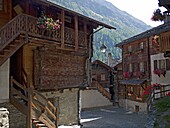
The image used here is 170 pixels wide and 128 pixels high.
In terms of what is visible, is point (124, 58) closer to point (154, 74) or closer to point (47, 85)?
point (154, 74)

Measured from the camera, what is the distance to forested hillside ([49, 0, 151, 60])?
9794cm

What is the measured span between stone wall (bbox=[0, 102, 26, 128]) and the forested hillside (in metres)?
67.8

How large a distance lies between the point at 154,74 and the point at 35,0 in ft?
53.6

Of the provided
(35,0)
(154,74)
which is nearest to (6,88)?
(35,0)

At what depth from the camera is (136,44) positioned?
2941cm

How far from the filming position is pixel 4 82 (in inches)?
492

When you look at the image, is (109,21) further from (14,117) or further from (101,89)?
(14,117)

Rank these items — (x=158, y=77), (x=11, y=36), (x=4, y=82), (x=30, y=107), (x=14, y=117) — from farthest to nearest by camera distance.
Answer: (x=158, y=77)
(x=14, y=117)
(x=4, y=82)
(x=30, y=107)
(x=11, y=36)

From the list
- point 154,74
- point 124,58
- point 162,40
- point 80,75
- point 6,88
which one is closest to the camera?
point 6,88

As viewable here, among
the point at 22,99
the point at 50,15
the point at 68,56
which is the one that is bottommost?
the point at 22,99

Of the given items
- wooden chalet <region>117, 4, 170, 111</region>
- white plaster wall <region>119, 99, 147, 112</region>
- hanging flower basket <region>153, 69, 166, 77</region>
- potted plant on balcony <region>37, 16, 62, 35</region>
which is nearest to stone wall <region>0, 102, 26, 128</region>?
potted plant on balcony <region>37, 16, 62, 35</region>

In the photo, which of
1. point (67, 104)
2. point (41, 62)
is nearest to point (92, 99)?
point (67, 104)

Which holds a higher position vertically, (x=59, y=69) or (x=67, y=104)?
(x=59, y=69)

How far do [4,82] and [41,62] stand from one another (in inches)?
104
